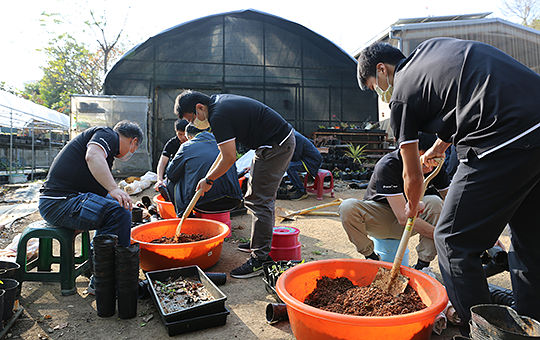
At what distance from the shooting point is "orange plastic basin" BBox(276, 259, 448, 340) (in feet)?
4.92

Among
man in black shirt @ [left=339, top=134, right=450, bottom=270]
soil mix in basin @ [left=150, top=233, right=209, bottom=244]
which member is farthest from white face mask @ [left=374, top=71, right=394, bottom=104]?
soil mix in basin @ [left=150, top=233, right=209, bottom=244]

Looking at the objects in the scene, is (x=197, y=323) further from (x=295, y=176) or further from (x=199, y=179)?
(x=295, y=176)

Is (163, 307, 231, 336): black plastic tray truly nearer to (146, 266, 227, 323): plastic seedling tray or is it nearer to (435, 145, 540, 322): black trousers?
(146, 266, 227, 323): plastic seedling tray

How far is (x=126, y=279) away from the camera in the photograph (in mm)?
2205

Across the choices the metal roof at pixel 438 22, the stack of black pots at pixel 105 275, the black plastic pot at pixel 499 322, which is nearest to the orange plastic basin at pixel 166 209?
the stack of black pots at pixel 105 275

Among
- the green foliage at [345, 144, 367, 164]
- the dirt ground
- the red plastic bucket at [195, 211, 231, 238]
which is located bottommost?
the dirt ground

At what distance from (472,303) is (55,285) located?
2958 millimetres

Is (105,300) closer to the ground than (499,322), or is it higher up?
closer to the ground

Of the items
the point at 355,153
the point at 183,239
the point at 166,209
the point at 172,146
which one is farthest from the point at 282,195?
the point at 355,153

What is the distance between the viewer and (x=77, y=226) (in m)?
2.53

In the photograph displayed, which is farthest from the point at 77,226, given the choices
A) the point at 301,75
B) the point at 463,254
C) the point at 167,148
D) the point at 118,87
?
the point at 301,75

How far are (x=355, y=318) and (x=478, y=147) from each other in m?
0.93

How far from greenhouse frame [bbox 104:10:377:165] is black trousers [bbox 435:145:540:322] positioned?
10.2 metres

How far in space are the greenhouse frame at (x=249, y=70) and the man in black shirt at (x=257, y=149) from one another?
26.8 feet
